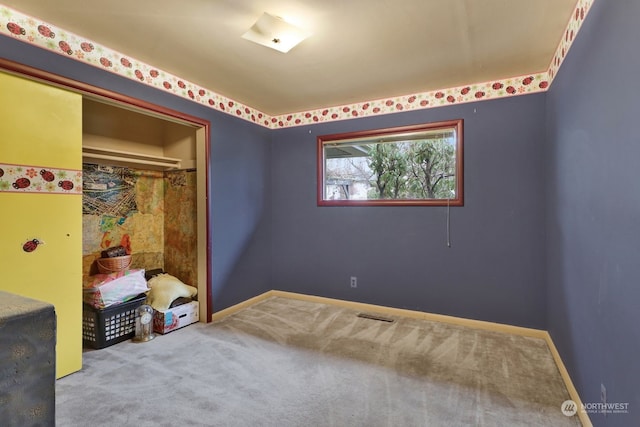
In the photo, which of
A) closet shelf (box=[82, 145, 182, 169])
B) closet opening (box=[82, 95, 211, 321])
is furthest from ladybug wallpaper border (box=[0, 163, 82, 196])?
closet opening (box=[82, 95, 211, 321])

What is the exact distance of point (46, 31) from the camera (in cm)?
202

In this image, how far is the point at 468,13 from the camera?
1.91 m

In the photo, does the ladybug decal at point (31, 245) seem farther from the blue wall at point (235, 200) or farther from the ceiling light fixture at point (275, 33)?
the ceiling light fixture at point (275, 33)

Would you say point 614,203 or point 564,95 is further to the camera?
point 564,95

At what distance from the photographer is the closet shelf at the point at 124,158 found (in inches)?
109

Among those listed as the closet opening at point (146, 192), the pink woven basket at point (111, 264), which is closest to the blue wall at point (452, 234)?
the closet opening at point (146, 192)

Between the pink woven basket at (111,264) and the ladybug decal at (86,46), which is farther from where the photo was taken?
the pink woven basket at (111,264)

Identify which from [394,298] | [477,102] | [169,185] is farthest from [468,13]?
[169,185]

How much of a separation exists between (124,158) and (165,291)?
137 centimetres

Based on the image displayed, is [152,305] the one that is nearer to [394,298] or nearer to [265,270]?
[265,270]

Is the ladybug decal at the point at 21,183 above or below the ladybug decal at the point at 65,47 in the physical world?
below

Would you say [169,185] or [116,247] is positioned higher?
[169,185]

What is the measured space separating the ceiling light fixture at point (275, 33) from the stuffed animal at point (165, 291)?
2.42 m

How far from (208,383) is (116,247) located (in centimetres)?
188
